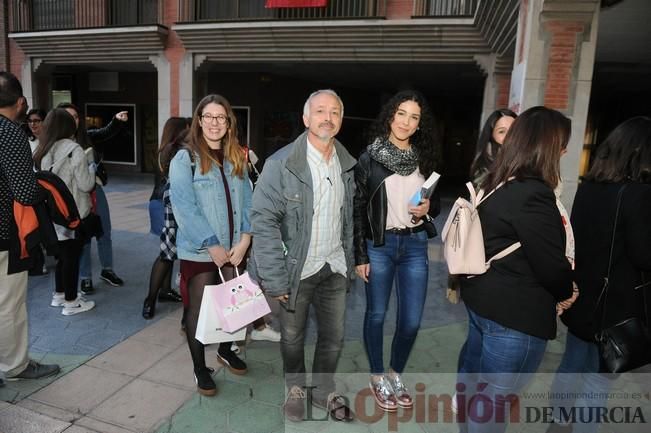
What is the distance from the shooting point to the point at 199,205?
3.02 meters

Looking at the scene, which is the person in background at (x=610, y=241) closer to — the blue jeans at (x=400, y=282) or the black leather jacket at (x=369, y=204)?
the blue jeans at (x=400, y=282)

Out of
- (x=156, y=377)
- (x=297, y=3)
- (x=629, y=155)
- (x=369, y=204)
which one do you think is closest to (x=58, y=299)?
(x=156, y=377)

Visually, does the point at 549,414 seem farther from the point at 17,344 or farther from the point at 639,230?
the point at 17,344

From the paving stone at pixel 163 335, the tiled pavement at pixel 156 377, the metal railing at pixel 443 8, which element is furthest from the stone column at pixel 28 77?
the paving stone at pixel 163 335

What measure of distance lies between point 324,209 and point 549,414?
2023mm

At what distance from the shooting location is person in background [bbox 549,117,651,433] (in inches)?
87.8

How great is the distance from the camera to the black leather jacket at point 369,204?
2834mm

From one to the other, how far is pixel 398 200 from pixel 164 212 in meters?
2.32

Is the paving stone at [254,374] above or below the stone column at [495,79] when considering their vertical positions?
below

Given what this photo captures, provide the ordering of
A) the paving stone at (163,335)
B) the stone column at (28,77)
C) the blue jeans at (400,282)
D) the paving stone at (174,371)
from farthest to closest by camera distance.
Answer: the stone column at (28,77) < the paving stone at (163,335) < the paving stone at (174,371) < the blue jeans at (400,282)

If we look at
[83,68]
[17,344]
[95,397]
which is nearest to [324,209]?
[95,397]

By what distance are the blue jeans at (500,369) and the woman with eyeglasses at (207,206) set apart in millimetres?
1636

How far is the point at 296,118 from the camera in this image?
1692cm

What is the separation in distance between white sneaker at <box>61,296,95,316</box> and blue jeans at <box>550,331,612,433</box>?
13.2 ft
